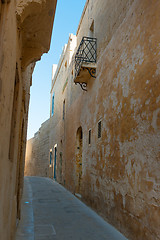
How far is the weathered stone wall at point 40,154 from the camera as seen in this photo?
22078mm

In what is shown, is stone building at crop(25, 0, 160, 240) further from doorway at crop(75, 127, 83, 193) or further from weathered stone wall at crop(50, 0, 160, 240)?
doorway at crop(75, 127, 83, 193)

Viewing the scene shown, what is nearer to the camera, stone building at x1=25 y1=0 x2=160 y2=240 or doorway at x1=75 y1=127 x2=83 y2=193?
stone building at x1=25 y1=0 x2=160 y2=240

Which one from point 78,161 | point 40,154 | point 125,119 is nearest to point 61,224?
point 125,119

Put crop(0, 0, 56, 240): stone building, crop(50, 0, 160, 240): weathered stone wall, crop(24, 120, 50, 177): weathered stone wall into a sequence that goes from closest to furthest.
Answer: crop(0, 0, 56, 240): stone building
crop(50, 0, 160, 240): weathered stone wall
crop(24, 120, 50, 177): weathered stone wall

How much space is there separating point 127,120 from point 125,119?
12 centimetres

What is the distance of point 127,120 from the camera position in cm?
498

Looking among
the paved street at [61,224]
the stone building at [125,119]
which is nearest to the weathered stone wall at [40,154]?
the paved street at [61,224]

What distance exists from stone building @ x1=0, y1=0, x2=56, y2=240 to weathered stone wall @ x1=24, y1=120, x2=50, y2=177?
54.7ft

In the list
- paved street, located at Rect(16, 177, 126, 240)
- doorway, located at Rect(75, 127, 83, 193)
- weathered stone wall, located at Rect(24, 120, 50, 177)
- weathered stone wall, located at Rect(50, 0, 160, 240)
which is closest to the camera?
weathered stone wall, located at Rect(50, 0, 160, 240)

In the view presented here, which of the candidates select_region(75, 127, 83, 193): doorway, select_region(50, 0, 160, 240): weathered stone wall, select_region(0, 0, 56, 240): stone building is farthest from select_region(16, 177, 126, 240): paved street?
select_region(75, 127, 83, 193): doorway

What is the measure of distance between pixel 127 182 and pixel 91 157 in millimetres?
3238

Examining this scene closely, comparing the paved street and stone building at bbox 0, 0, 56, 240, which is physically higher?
stone building at bbox 0, 0, 56, 240

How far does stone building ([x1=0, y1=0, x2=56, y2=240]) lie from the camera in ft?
7.68

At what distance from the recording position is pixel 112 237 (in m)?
4.74
